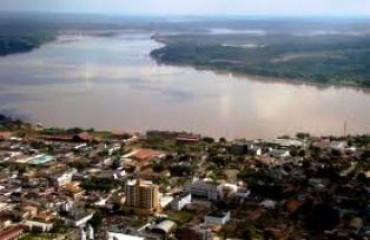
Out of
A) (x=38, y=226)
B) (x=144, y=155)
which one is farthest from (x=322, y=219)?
(x=144, y=155)

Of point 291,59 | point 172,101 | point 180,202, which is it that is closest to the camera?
point 180,202

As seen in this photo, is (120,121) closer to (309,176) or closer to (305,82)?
(309,176)

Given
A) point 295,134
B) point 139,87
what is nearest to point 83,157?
point 295,134

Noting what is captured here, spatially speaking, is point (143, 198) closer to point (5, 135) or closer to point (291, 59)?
point (5, 135)

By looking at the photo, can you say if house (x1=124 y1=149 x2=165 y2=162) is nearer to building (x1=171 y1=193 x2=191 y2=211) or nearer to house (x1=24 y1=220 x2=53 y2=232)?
building (x1=171 y1=193 x2=191 y2=211)

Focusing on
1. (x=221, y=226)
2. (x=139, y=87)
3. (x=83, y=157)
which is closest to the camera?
(x=221, y=226)

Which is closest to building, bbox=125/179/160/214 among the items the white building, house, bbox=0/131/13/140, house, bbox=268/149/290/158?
the white building

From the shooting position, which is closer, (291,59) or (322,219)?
(322,219)
